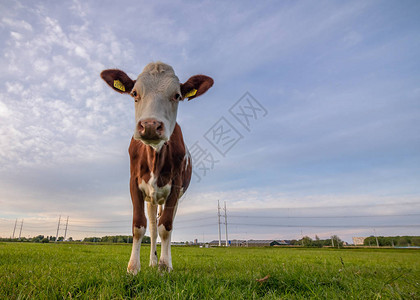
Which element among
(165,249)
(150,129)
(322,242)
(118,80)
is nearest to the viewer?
(150,129)

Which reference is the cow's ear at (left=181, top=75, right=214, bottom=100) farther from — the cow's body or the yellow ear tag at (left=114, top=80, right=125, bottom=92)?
the yellow ear tag at (left=114, top=80, right=125, bottom=92)

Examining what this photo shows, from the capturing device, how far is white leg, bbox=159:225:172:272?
4096 mm

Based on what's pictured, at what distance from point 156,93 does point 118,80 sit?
1.17 metres

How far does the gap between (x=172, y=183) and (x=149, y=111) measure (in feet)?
4.70

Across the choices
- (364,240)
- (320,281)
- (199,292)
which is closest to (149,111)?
(199,292)

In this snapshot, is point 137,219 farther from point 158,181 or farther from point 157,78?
point 157,78

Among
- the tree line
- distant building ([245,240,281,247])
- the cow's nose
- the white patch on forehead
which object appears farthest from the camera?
distant building ([245,240,281,247])

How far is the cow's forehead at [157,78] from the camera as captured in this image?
4309 millimetres

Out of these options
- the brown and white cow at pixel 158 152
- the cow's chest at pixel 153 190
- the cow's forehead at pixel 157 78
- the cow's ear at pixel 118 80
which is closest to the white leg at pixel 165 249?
the brown and white cow at pixel 158 152

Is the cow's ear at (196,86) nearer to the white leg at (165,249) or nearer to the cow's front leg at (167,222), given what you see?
the cow's front leg at (167,222)

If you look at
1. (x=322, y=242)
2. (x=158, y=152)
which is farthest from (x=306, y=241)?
(x=158, y=152)

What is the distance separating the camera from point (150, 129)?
11.2 ft

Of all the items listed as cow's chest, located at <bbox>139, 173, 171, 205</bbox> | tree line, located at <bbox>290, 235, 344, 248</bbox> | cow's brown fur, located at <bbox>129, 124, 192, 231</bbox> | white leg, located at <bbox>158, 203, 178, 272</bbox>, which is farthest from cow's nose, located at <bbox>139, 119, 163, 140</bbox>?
tree line, located at <bbox>290, 235, 344, 248</bbox>

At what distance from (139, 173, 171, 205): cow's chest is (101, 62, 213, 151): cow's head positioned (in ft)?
1.96
